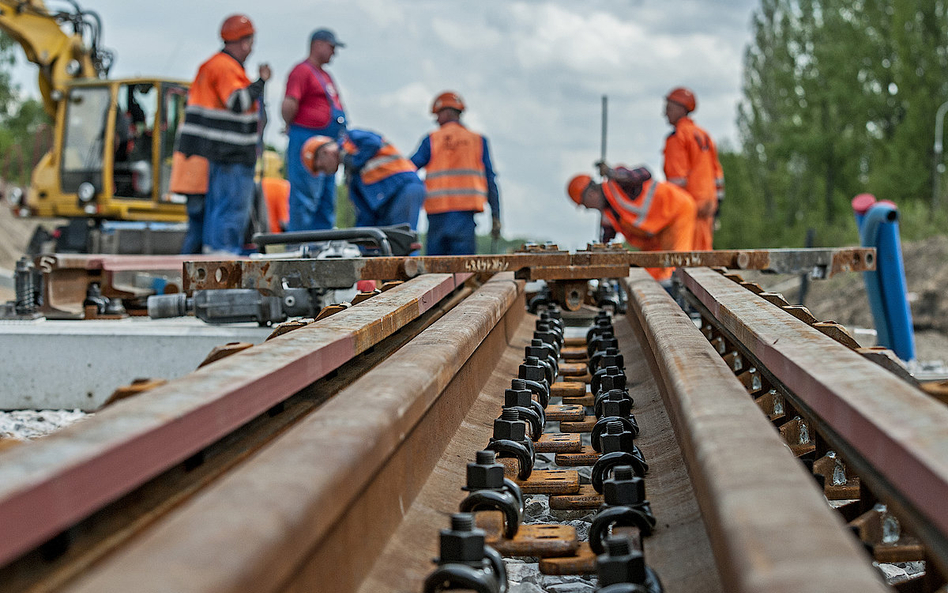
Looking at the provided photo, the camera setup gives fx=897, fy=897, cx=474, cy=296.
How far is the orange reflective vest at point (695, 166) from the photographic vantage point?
10.0m

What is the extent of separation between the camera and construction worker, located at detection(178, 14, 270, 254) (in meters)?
8.45

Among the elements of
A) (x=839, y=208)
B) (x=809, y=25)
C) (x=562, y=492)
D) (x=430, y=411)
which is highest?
(x=809, y=25)

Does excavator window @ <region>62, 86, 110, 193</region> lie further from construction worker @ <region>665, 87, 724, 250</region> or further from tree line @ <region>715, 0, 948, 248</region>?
tree line @ <region>715, 0, 948, 248</region>

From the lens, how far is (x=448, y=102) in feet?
31.6

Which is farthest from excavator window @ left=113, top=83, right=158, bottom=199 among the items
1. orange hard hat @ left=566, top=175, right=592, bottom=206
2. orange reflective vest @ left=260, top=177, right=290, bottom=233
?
orange hard hat @ left=566, top=175, right=592, bottom=206

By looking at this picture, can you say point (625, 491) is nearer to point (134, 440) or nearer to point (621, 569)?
point (621, 569)

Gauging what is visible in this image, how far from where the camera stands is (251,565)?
1005 millimetres

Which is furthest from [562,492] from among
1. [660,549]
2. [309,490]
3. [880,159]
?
[880,159]

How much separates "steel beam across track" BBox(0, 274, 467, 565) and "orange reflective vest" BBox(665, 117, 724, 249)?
835cm

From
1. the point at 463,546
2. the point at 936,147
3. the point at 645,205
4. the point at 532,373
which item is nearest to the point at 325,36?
the point at 645,205

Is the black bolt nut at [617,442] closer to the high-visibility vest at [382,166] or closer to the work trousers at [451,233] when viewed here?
the high-visibility vest at [382,166]

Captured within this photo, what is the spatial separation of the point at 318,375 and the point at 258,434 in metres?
0.29

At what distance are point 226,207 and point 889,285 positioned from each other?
593 cm

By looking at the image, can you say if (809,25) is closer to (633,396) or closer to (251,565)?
(633,396)
